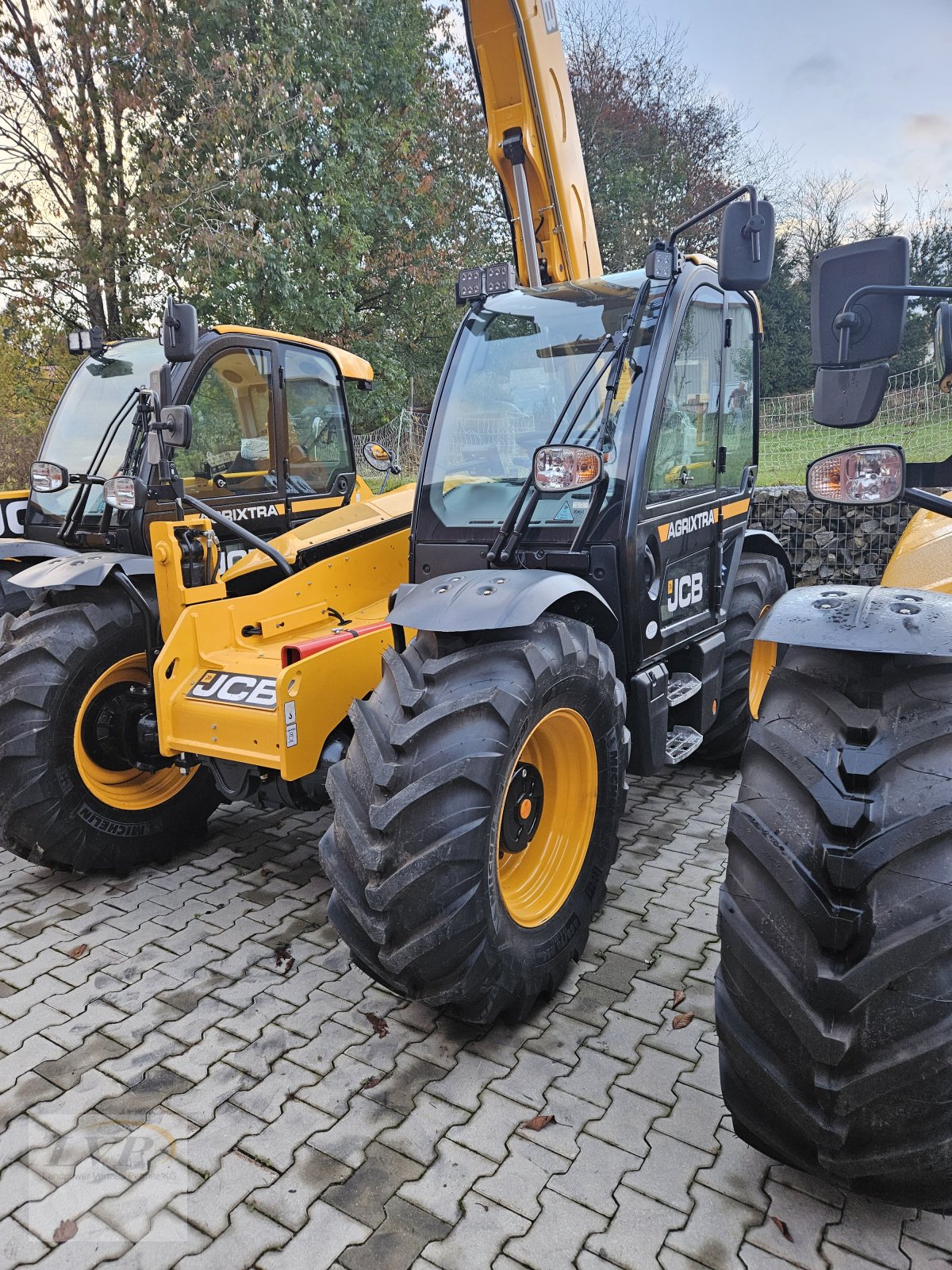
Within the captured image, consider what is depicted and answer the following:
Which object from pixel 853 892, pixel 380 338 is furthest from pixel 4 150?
pixel 853 892

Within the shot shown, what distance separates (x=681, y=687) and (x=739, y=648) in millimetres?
749

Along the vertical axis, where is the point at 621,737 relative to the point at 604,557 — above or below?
below

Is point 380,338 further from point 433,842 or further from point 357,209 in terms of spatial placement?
point 433,842

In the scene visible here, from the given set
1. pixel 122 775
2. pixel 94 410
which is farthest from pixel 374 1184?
pixel 94 410

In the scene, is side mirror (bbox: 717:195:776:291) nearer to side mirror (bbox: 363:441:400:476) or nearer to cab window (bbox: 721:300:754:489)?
cab window (bbox: 721:300:754:489)

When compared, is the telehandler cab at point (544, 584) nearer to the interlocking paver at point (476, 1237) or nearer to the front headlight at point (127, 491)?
the interlocking paver at point (476, 1237)

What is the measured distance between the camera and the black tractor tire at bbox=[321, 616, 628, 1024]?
2357mm

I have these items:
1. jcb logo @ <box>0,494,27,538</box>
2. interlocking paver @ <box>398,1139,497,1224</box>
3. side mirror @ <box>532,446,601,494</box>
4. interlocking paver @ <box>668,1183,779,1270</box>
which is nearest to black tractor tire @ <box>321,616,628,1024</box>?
interlocking paver @ <box>398,1139,497,1224</box>

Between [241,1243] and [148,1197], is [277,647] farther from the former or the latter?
[241,1243]

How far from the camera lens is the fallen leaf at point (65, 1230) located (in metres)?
2.11

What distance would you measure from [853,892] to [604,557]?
1.77 m

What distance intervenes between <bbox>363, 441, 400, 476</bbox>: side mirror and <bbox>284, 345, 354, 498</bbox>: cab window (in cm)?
39

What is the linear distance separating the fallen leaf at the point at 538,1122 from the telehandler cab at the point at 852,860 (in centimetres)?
61

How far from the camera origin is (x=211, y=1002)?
301 centimetres
